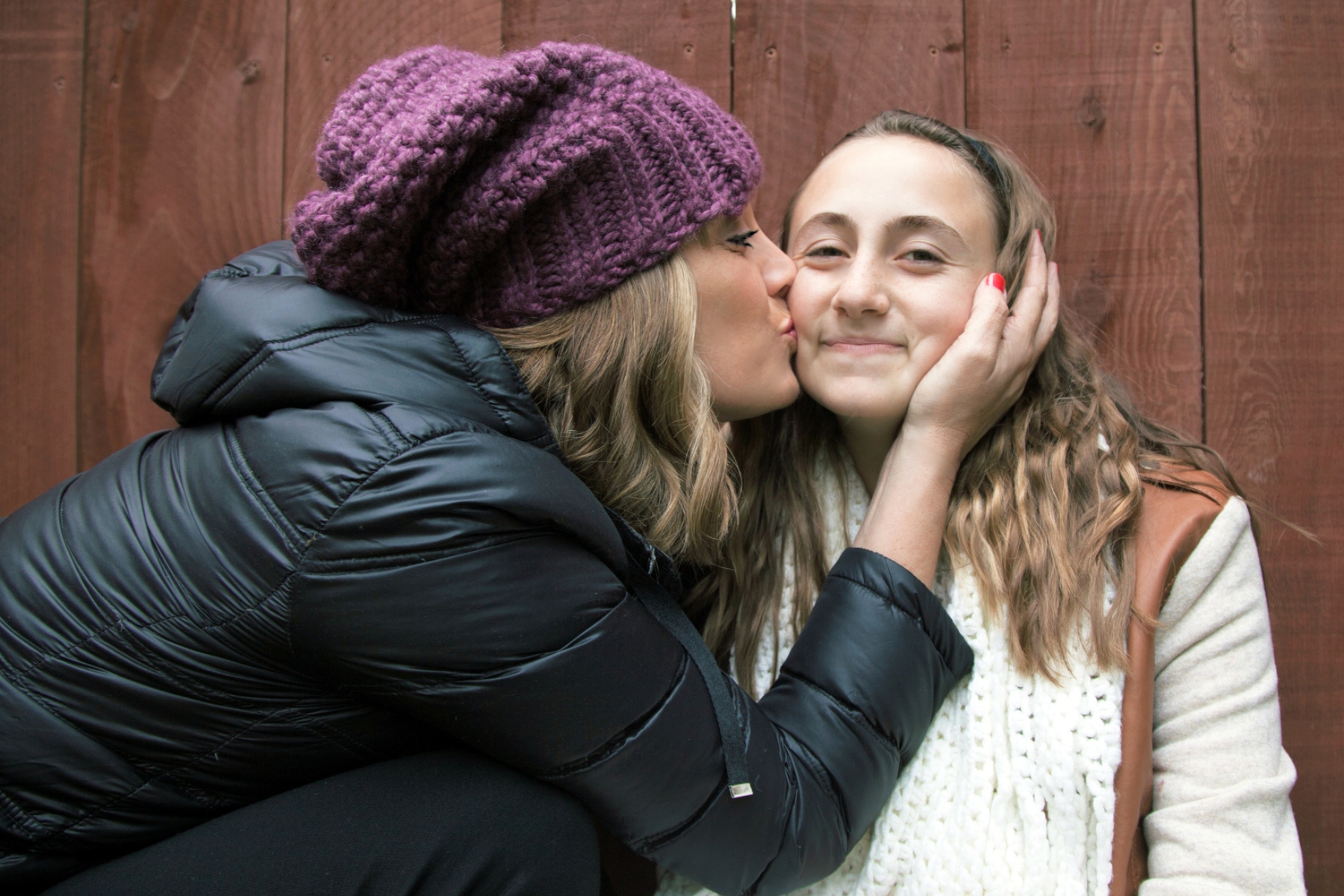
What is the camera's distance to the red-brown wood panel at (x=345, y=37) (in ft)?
5.35

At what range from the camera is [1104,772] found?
3.71 ft

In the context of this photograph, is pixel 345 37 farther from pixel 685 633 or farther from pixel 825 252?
pixel 685 633

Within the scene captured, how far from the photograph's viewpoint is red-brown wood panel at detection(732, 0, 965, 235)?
5.21ft

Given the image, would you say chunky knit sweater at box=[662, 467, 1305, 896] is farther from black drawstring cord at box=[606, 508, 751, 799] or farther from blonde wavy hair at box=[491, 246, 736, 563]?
blonde wavy hair at box=[491, 246, 736, 563]

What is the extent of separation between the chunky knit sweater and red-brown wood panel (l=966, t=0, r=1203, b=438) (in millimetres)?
431

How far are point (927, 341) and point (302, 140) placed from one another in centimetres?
120

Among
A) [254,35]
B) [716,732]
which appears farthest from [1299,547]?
[254,35]

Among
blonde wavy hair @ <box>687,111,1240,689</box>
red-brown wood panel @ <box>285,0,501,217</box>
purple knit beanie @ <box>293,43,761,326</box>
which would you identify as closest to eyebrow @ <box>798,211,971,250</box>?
blonde wavy hair @ <box>687,111,1240,689</box>

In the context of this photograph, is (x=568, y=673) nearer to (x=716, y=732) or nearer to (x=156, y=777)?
(x=716, y=732)

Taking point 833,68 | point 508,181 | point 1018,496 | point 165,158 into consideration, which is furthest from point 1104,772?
point 165,158

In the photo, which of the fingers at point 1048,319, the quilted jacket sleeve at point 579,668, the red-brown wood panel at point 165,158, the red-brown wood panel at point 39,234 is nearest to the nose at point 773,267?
the fingers at point 1048,319

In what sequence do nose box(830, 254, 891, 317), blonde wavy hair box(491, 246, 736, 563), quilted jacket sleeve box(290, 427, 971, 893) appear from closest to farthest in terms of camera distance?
quilted jacket sleeve box(290, 427, 971, 893), blonde wavy hair box(491, 246, 736, 563), nose box(830, 254, 891, 317)

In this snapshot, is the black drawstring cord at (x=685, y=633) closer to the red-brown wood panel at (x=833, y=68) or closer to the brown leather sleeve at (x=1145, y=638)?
the brown leather sleeve at (x=1145, y=638)

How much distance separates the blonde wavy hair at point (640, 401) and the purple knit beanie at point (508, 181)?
4 cm
